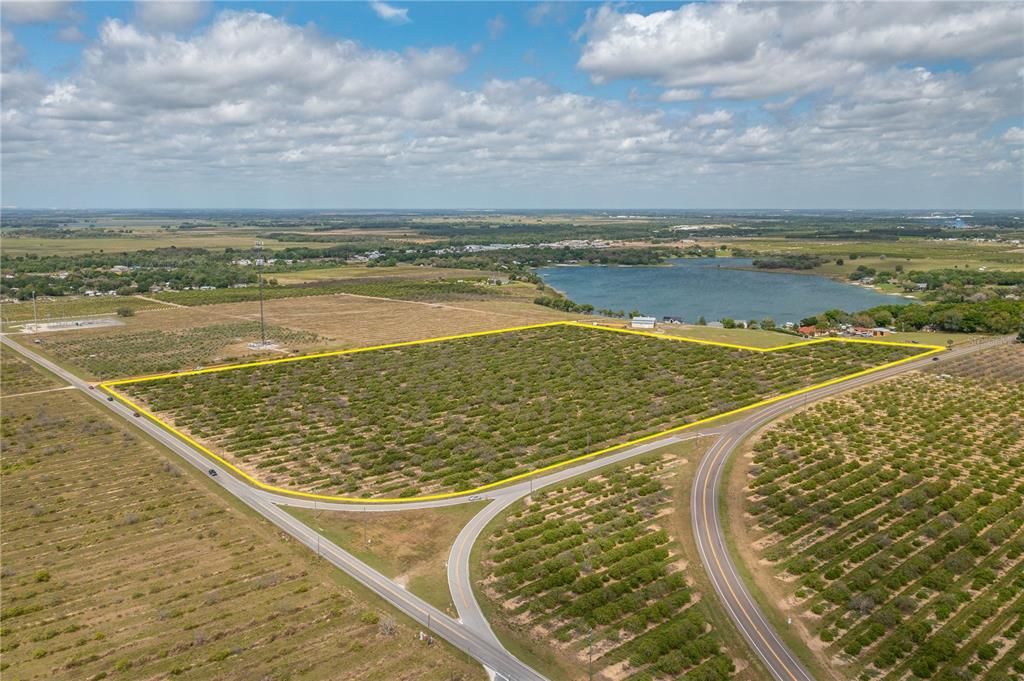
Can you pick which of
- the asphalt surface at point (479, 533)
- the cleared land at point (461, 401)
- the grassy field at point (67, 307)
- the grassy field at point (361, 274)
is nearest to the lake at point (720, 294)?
the grassy field at point (361, 274)

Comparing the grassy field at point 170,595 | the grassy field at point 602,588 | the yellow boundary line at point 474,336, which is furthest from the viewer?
the yellow boundary line at point 474,336

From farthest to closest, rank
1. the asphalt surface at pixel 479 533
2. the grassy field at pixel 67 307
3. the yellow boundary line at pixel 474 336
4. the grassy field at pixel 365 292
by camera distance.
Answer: the grassy field at pixel 365 292, the grassy field at pixel 67 307, the yellow boundary line at pixel 474 336, the asphalt surface at pixel 479 533

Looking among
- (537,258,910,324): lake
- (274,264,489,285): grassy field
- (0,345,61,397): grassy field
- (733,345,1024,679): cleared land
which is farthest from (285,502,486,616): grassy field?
(274,264,489,285): grassy field

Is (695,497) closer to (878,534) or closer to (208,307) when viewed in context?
(878,534)

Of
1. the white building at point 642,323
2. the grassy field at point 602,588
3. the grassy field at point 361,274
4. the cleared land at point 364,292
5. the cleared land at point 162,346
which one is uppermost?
the grassy field at point 361,274

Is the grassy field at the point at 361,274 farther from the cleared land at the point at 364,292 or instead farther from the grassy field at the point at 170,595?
the grassy field at the point at 170,595

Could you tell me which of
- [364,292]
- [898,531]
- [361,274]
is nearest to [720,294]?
[364,292]

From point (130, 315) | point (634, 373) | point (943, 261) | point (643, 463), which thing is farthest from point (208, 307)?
point (943, 261)
